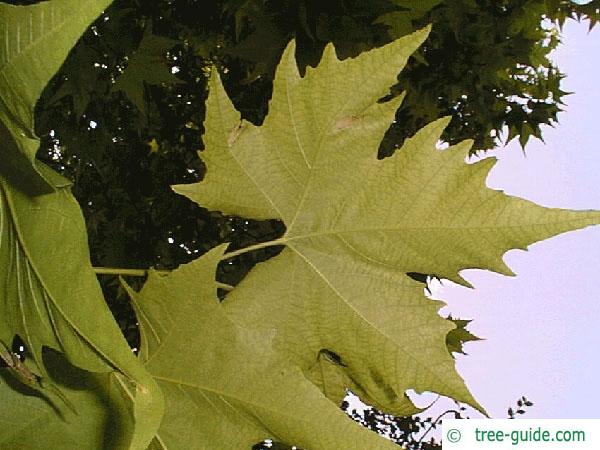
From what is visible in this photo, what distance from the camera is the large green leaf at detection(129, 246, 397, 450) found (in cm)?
35

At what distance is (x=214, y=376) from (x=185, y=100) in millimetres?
1243

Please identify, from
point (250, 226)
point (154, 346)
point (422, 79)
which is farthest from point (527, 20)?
point (154, 346)

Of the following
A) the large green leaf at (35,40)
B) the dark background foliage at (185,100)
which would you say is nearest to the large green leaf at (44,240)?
the large green leaf at (35,40)

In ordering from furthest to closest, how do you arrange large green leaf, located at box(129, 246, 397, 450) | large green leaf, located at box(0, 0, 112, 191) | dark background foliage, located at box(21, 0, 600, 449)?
dark background foliage, located at box(21, 0, 600, 449), large green leaf, located at box(129, 246, 397, 450), large green leaf, located at box(0, 0, 112, 191)

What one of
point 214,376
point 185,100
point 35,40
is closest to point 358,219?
point 214,376

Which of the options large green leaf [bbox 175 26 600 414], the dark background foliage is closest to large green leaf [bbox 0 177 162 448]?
large green leaf [bbox 175 26 600 414]

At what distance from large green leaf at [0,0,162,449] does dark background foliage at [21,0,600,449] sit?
583 millimetres

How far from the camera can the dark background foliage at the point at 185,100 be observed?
111cm

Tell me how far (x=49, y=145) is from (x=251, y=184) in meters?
1.10

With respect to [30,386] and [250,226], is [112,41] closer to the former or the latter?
[250,226]

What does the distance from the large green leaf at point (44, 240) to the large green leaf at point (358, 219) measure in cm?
12

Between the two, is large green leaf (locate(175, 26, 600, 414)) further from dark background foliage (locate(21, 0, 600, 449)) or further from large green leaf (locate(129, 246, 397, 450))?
dark background foliage (locate(21, 0, 600, 449))

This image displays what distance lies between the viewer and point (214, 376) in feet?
1.18

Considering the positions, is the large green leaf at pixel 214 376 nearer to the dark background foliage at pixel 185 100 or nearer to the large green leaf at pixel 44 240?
the large green leaf at pixel 44 240
